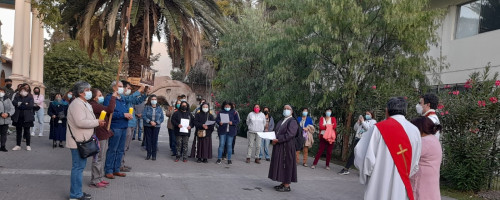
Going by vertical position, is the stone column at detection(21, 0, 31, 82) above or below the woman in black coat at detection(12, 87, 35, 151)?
above

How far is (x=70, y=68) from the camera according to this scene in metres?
35.8

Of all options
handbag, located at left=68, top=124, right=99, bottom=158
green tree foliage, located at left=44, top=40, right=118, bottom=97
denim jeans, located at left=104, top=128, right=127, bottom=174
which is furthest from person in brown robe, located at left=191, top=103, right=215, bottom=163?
green tree foliage, located at left=44, top=40, right=118, bottom=97

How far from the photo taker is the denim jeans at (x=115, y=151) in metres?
7.55

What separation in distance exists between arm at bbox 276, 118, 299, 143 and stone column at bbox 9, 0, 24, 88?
16571 mm

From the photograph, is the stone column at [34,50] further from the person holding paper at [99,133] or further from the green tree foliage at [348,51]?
the person holding paper at [99,133]

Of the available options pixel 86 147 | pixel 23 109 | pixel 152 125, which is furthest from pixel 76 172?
pixel 23 109

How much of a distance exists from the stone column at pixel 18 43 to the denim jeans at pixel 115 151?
14.3m

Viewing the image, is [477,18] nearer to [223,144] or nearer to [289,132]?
[289,132]

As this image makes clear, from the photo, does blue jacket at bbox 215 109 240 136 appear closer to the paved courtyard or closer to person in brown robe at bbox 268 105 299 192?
the paved courtyard

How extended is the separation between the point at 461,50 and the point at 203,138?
9.56 meters

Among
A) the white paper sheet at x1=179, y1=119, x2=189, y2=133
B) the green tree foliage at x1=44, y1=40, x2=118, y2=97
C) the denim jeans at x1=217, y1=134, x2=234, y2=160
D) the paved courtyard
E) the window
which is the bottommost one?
the paved courtyard

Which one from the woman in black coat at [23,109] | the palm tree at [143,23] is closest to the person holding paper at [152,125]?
the woman in black coat at [23,109]

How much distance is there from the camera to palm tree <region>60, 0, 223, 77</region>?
13.1 m

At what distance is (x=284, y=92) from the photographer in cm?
1388
